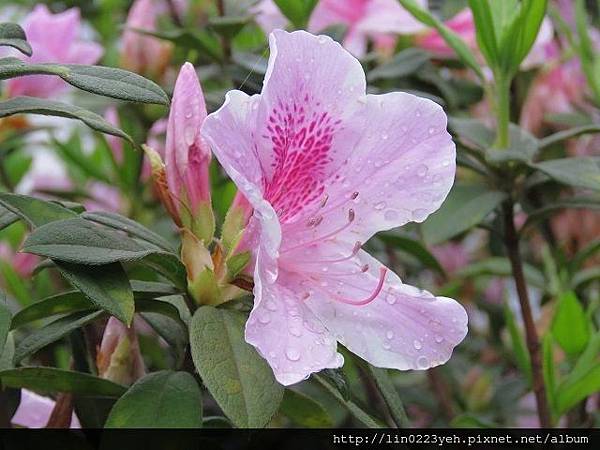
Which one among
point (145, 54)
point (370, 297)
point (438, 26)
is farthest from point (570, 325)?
point (145, 54)

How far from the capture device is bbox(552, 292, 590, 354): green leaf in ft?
4.14

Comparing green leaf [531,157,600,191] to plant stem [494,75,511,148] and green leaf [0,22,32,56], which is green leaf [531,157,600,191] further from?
green leaf [0,22,32,56]

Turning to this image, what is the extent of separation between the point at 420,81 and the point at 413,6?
1.39ft

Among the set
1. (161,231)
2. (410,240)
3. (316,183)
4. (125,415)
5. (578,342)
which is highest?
(316,183)

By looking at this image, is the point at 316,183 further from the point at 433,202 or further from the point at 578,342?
the point at 578,342

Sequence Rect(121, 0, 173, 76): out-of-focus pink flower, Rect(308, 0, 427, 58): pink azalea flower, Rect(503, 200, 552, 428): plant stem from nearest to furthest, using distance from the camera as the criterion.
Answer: Rect(503, 200, 552, 428): plant stem → Rect(308, 0, 427, 58): pink azalea flower → Rect(121, 0, 173, 76): out-of-focus pink flower

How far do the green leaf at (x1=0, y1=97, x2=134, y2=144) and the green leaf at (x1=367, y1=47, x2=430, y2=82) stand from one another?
68 centimetres

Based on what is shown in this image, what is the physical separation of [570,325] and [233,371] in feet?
2.28

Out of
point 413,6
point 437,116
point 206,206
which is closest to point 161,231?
point 413,6

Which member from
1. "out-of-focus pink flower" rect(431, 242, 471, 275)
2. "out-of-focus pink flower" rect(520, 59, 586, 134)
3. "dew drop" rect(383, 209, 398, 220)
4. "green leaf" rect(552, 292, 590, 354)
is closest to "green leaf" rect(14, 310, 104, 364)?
"dew drop" rect(383, 209, 398, 220)

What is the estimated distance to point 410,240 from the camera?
1233mm

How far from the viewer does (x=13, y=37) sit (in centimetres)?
82

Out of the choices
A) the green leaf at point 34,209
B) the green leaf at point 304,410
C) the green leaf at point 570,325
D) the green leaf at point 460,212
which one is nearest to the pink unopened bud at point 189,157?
the green leaf at point 34,209

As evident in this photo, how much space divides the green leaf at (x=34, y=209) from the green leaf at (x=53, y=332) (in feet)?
0.31
